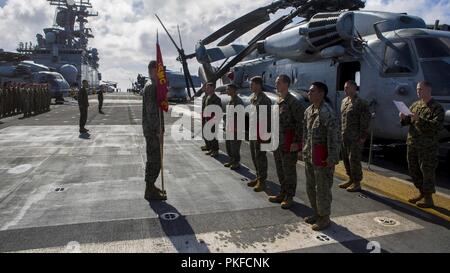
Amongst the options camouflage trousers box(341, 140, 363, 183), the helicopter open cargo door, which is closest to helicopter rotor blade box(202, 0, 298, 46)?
the helicopter open cargo door

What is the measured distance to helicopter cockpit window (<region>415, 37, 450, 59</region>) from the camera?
722 centimetres

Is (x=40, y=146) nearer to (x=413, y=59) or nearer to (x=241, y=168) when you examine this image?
(x=241, y=168)

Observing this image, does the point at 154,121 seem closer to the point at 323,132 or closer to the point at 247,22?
the point at 323,132

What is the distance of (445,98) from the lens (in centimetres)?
681

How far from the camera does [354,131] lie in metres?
6.02

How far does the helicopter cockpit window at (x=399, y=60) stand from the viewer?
24.1 ft

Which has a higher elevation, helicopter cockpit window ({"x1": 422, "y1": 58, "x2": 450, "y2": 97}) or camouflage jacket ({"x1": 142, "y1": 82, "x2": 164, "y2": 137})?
helicopter cockpit window ({"x1": 422, "y1": 58, "x2": 450, "y2": 97})

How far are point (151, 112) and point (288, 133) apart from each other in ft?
6.47

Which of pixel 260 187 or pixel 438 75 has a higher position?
pixel 438 75

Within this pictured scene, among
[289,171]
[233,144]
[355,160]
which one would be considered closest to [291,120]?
[289,171]

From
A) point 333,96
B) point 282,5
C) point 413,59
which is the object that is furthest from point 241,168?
point 282,5

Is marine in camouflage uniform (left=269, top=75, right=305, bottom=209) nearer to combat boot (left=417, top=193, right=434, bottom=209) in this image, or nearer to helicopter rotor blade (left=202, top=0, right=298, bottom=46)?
combat boot (left=417, top=193, right=434, bottom=209)
